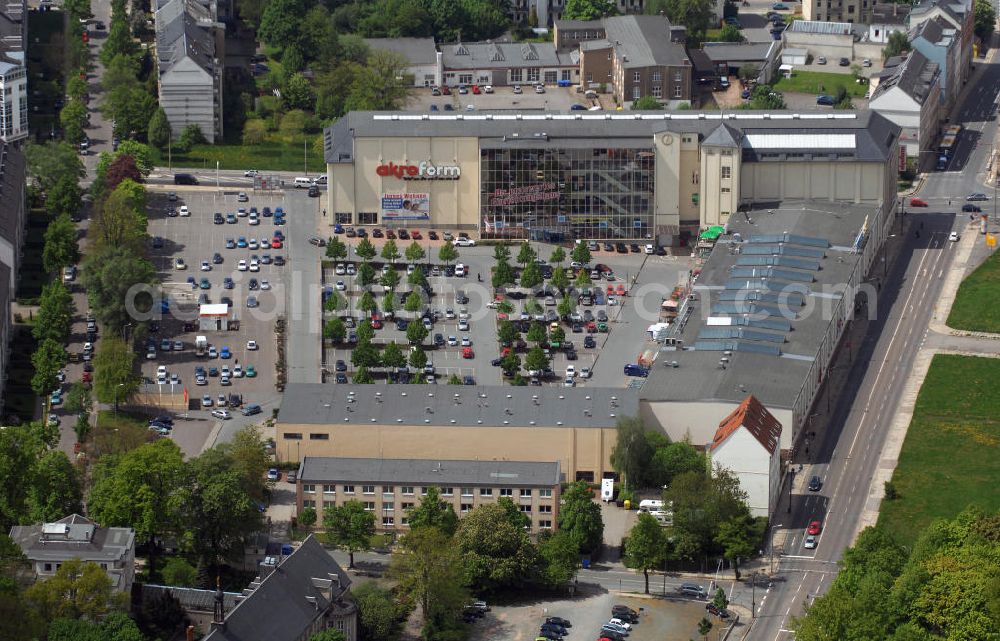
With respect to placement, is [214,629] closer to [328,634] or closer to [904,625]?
[328,634]

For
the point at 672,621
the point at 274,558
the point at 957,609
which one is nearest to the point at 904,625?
the point at 957,609

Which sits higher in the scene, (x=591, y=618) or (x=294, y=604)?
(x=294, y=604)

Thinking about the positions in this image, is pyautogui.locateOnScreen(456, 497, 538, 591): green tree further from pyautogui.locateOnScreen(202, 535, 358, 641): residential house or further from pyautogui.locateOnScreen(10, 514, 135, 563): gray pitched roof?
pyautogui.locateOnScreen(10, 514, 135, 563): gray pitched roof

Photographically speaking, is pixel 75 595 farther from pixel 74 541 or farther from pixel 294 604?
pixel 294 604

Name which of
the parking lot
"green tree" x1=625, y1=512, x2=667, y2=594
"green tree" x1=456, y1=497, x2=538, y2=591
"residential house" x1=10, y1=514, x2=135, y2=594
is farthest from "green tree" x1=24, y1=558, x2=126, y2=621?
"green tree" x1=625, y1=512, x2=667, y2=594

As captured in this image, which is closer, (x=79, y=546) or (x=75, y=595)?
(x=75, y=595)

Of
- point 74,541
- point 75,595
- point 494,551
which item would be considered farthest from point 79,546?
point 494,551
